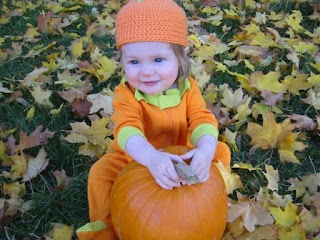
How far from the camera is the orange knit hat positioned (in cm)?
154

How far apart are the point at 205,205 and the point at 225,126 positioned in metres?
0.96

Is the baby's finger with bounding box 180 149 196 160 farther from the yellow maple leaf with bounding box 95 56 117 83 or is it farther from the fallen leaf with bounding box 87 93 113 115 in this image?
the yellow maple leaf with bounding box 95 56 117 83

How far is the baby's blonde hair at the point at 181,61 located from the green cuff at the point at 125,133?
339 mm

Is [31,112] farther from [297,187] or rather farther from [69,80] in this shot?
[297,187]

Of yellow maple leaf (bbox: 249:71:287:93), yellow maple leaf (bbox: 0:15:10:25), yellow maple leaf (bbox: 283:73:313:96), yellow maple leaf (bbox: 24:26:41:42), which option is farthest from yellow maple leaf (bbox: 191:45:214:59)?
yellow maple leaf (bbox: 0:15:10:25)

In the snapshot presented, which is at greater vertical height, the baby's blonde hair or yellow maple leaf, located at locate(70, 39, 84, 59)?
the baby's blonde hair

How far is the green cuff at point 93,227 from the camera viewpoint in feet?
5.61

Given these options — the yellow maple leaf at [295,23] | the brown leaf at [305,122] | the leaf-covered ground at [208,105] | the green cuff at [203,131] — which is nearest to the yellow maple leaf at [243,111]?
the leaf-covered ground at [208,105]

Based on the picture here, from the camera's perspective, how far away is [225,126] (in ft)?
7.77

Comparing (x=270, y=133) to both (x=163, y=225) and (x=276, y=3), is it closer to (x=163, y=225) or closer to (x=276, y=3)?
(x=163, y=225)

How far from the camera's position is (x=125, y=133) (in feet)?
5.46

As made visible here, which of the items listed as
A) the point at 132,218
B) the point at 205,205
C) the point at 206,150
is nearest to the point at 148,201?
the point at 132,218

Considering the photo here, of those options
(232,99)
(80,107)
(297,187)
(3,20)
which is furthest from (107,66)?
(297,187)

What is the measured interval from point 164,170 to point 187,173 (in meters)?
0.11
